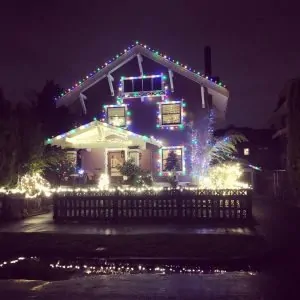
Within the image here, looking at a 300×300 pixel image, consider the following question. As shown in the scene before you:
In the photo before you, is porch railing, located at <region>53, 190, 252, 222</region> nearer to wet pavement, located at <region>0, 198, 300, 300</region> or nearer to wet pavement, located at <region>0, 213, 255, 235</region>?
wet pavement, located at <region>0, 213, 255, 235</region>

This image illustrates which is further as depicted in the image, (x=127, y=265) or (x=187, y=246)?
(x=187, y=246)

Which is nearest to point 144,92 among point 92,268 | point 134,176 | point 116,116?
point 116,116

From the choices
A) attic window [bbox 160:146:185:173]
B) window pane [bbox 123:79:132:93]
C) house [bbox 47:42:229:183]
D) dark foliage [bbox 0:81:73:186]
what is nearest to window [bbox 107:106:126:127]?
house [bbox 47:42:229:183]

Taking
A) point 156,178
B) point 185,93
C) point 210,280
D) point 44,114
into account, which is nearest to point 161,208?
point 210,280

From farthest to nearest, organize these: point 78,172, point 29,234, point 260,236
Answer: point 78,172 < point 29,234 < point 260,236

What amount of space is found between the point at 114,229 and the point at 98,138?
10061mm

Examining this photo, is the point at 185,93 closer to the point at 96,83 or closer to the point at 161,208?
the point at 96,83

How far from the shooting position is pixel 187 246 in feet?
34.1

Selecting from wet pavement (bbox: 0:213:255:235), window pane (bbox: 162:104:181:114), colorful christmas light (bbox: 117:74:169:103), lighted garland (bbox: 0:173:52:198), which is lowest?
wet pavement (bbox: 0:213:255:235)

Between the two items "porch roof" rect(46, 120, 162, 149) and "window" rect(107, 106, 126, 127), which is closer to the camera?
"porch roof" rect(46, 120, 162, 149)

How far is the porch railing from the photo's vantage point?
46.4 feet

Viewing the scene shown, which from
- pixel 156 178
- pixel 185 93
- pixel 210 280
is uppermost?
pixel 185 93

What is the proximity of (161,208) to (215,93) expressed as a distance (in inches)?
483

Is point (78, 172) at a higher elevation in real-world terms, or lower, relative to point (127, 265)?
higher
